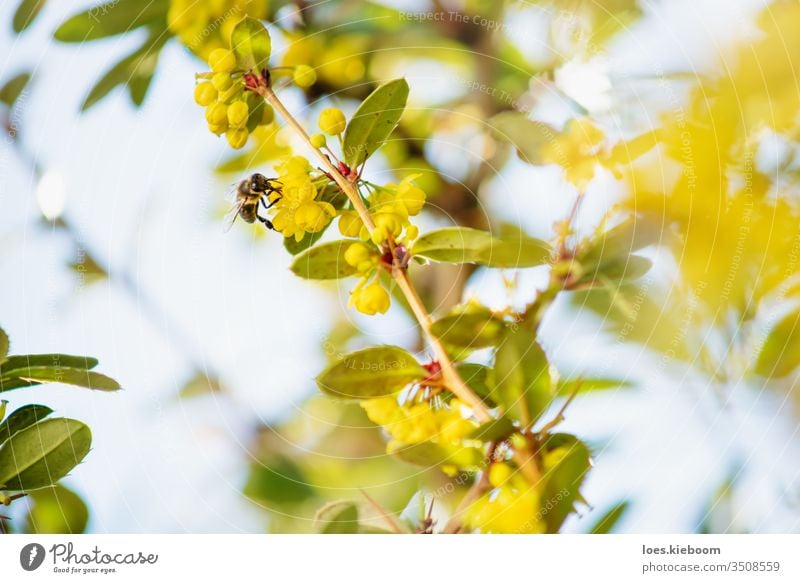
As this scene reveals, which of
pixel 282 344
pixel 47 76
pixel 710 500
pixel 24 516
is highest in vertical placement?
pixel 47 76

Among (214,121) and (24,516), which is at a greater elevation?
(214,121)

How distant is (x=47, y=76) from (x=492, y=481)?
2.04ft

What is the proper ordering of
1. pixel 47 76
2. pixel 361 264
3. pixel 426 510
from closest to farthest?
pixel 361 264 → pixel 426 510 → pixel 47 76

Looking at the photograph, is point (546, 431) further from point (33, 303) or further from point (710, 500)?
point (33, 303)

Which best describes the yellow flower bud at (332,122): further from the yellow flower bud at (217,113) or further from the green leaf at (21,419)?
the green leaf at (21,419)

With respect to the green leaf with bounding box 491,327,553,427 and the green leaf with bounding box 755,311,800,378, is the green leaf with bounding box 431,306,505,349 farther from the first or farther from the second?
the green leaf with bounding box 755,311,800,378

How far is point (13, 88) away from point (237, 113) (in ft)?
1.22

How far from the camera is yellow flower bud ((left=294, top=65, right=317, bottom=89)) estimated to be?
0.74 meters

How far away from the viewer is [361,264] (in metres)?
0.60

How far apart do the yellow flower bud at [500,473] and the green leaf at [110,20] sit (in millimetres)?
538

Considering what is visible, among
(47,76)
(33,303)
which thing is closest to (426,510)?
(33,303)

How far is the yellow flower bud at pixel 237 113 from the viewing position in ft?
2.05

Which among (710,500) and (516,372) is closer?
(516,372)

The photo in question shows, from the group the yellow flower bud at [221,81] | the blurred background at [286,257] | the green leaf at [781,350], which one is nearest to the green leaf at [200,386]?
the blurred background at [286,257]
